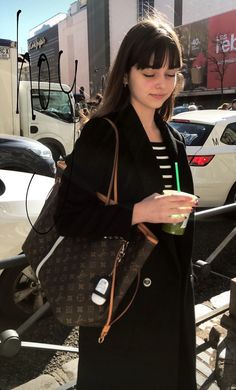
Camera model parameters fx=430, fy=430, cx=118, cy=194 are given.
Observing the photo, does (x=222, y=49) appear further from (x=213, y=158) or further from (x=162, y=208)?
(x=162, y=208)

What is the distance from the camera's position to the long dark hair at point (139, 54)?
1313mm

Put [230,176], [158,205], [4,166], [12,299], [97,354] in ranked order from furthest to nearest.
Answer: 1. [230,176]
2. [4,166]
3. [12,299]
4. [97,354]
5. [158,205]

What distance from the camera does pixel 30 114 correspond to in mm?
9227

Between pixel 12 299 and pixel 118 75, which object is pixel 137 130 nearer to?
pixel 118 75

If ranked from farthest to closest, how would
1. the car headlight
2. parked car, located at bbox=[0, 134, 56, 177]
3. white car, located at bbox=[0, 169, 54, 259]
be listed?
the car headlight
parked car, located at bbox=[0, 134, 56, 177]
white car, located at bbox=[0, 169, 54, 259]

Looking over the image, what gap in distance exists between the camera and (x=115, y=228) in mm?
1212

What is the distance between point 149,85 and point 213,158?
4.74 m

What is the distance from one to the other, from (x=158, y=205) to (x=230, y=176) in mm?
5083

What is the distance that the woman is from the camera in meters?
1.24

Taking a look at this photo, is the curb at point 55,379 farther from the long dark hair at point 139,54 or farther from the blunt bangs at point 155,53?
the blunt bangs at point 155,53

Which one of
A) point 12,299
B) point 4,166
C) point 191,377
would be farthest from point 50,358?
point 4,166

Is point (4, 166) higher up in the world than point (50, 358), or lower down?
higher up

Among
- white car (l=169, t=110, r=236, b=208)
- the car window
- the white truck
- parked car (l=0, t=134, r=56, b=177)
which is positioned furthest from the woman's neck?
the white truck

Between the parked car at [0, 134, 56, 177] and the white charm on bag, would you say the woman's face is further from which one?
the parked car at [0, 134, 56, 177]
